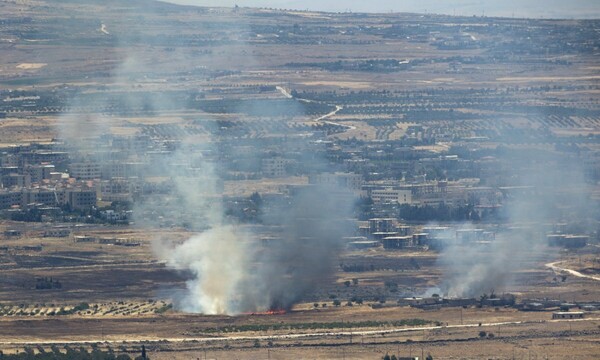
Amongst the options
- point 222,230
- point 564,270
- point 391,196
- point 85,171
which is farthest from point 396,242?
point 85,171

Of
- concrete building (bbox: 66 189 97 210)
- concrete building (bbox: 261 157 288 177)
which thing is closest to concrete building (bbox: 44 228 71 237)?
concrete building (bbox: 66 189 97 210)

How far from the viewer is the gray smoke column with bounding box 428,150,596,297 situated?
250ft

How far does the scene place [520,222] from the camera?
3578 inches

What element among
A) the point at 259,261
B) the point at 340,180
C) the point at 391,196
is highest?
the point at 340,180

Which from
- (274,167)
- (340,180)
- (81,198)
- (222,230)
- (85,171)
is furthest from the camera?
(274,167)

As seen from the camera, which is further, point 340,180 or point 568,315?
point 340,180

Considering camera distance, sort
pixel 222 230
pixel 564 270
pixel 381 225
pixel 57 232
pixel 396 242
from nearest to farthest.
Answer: pixel 564 270, pixel 222 230, pixel 396 242, pixel 57 232, pixel 381 225

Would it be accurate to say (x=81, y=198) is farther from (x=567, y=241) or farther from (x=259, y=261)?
(x=259, y=261)

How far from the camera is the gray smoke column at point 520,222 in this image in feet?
250

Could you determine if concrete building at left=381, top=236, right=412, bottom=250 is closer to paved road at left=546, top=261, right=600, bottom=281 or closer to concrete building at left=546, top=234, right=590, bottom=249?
concrete building at left=546, top=234, right=590, bottom=249

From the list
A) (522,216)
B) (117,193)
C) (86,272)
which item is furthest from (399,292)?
(117,193)

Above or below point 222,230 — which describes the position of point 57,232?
above

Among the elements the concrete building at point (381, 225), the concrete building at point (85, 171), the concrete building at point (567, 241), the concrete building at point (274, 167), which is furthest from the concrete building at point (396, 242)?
the concrete building at point (85, 171)

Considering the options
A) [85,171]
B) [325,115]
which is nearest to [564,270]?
[85,171]
